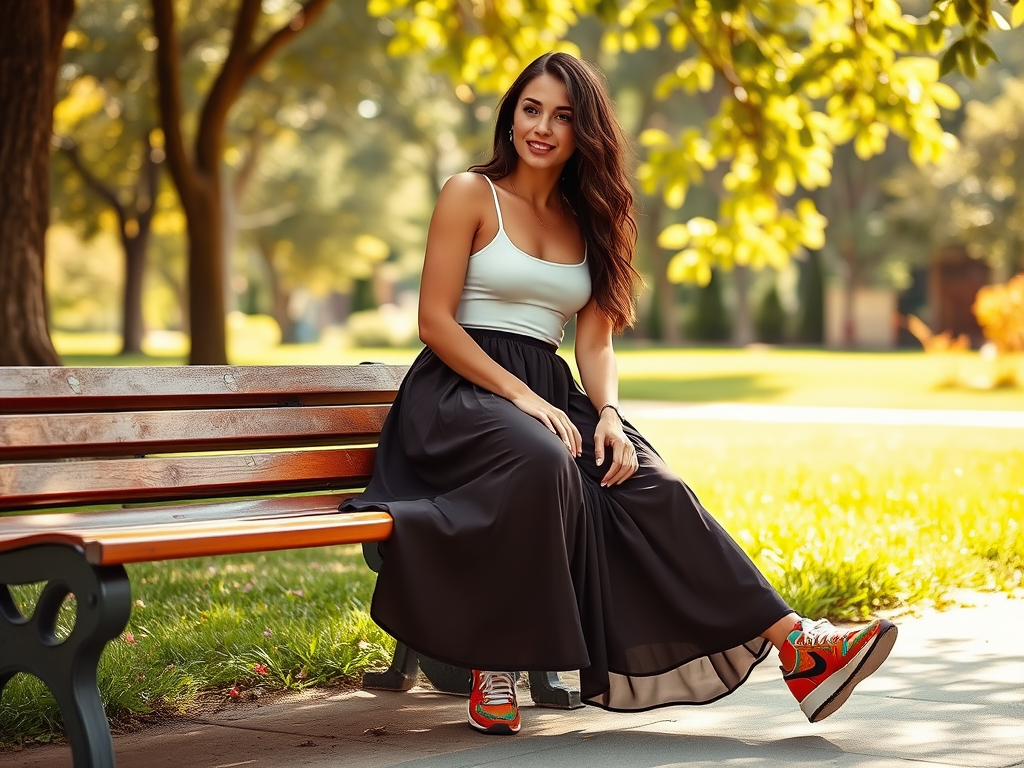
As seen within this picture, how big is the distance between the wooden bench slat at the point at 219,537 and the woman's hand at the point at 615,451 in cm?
63

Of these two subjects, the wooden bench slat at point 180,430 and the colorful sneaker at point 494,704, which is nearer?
the wooden bench slat at point 180,430

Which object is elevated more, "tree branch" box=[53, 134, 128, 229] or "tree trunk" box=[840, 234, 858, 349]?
"tree branch" box=[53, 134, 128, 229]

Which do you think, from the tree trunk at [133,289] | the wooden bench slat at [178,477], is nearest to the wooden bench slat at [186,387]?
the wooden bench slat at [178,477]

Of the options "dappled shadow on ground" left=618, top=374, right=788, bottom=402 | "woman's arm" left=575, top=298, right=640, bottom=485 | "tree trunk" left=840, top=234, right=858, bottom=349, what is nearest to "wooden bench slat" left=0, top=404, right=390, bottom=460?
"woman's arm" left=575, top=298, right=640, bottom=485

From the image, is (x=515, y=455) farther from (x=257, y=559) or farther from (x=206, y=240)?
(x=206, y=240)

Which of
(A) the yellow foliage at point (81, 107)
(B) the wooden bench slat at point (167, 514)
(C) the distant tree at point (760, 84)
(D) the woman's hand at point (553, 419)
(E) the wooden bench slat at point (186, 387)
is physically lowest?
(B) the wooden bench slat at point (167, 514)

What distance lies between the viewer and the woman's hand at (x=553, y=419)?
149 inches

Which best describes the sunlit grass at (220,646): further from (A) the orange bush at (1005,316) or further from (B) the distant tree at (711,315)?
(B) the distant tree at (711,315)

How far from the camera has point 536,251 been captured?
4.12 meters

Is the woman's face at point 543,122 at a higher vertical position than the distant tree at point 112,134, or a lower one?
lower

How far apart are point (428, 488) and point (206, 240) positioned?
10408mm

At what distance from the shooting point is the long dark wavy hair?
4.12m

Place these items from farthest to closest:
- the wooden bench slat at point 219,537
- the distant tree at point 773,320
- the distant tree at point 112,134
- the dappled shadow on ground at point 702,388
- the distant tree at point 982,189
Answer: the distant tree at point 773,320 → the distant tree at point 982,189 → the distant tree at point 112,134 → the dappled shadow on ground at point 702,388 → the wooden bench slat at point 219,537

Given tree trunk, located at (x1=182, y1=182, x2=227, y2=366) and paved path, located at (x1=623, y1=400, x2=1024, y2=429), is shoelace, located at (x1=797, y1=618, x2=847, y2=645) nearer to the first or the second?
tree trunk, located at (x1=182, y1=182, x2=227, y2=366)
